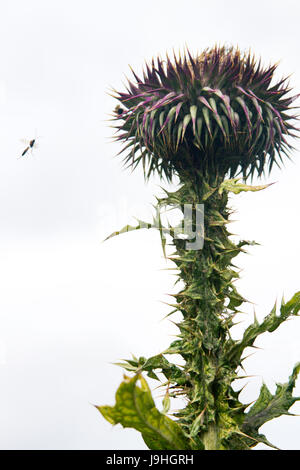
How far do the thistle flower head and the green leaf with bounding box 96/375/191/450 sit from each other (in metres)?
4.21

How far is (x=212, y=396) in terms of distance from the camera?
30.8 feet

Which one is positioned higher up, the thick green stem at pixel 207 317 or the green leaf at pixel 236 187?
the green leaf at pixel 236 187

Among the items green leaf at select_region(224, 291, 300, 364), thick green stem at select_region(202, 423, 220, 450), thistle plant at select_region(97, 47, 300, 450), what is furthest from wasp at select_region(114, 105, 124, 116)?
thick green stem at select_region(202, 423, 220, 450)

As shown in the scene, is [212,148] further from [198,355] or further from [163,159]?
[198,355]

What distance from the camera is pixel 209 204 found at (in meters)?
10.2

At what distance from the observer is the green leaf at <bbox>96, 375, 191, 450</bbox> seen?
7.42 meters

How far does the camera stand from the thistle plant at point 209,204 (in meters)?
9.51

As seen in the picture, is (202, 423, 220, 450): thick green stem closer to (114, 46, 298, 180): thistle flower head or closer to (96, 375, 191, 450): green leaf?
(96, 375, 191, 450): green leaf

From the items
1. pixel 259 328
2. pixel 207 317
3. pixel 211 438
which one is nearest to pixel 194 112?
pixel 207 317

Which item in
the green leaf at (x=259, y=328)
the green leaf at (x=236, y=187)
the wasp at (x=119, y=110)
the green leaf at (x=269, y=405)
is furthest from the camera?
the wasp at (x=119, y=110)

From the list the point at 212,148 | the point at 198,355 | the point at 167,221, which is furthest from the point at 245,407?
the point at 212,148

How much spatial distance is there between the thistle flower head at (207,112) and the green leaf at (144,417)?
13.8ft

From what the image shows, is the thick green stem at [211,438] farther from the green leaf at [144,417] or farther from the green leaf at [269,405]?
the green leaf at [269,405]

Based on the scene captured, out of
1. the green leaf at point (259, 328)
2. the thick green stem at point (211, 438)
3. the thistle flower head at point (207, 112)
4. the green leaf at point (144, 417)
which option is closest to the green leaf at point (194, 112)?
the thistle flower head at point (207, 112)
